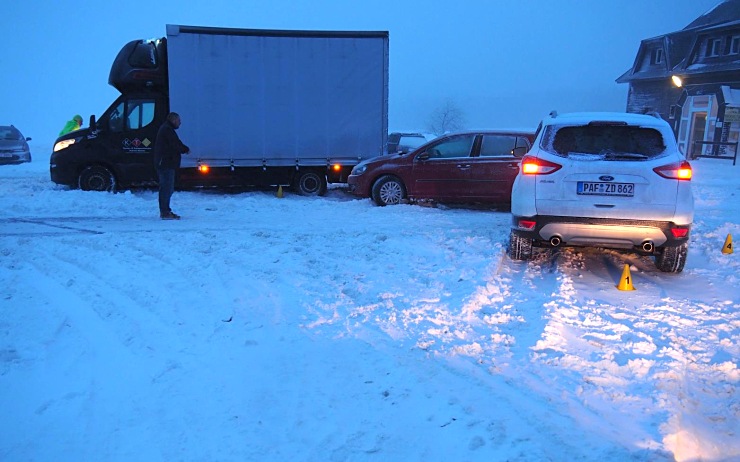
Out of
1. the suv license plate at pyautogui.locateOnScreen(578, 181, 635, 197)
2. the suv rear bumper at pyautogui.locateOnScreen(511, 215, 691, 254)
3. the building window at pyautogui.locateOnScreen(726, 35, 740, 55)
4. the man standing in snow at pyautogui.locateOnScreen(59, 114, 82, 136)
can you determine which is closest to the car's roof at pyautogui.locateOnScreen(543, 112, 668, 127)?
the suv license plate at pyautogui.locateOnScreen(578, 181, 635, 197)

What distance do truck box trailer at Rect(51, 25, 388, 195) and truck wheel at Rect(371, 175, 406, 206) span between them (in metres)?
1.52

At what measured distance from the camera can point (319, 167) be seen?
13227mm

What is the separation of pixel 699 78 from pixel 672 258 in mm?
29412

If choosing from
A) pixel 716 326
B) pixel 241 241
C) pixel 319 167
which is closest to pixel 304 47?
pixel 319 167

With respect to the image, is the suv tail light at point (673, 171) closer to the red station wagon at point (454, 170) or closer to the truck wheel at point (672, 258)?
the truck wheel at point (672, 258)

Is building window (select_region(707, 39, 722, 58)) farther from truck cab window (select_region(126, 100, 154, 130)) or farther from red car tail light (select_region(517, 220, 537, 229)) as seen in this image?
red car tail light (select_region(517, 220, 537, 229))

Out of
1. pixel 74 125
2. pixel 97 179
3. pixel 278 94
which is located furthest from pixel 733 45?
pixel 97 179

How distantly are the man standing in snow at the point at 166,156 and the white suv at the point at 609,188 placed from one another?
18.0ft

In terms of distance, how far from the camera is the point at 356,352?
4281 millimetres

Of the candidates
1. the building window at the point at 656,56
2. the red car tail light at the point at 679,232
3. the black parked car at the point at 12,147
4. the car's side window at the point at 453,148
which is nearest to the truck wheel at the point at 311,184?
the car's side window at the point at 453,148

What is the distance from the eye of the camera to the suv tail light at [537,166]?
6.31m

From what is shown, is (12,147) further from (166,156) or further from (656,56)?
(656,56)

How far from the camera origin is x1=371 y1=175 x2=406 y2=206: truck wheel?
11.7m

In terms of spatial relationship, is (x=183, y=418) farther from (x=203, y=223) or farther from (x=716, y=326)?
(x=203, y=223)
